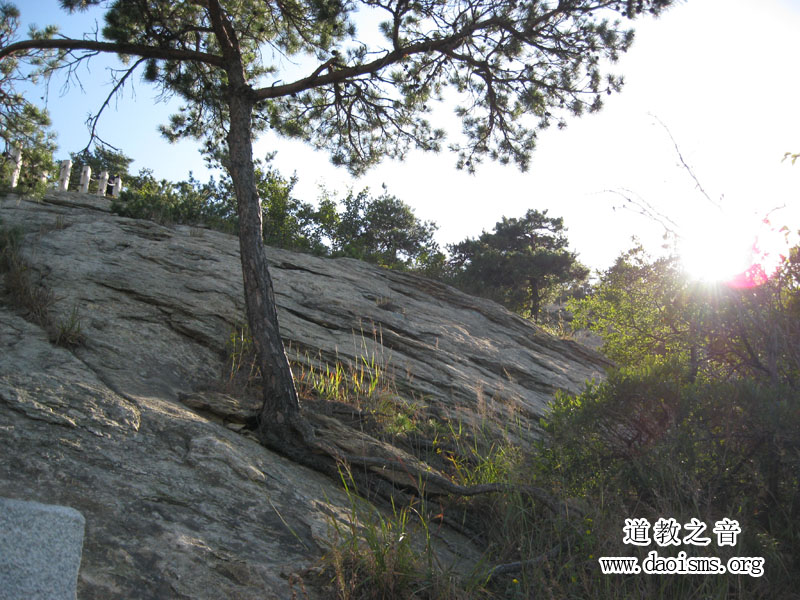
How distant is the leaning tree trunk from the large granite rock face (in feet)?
1.02

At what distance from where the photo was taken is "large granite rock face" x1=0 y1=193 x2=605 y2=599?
2525 mm

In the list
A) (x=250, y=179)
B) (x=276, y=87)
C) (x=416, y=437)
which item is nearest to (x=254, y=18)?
(x=276, y=87)

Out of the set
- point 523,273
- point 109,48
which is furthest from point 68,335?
point 523,273

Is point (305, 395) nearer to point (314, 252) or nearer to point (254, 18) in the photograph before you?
point (254, 18)

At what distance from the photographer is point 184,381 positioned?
463 centimetres

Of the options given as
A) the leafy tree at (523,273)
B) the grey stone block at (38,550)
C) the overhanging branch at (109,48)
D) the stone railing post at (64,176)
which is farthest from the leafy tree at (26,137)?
the leafy tree at (523,273)

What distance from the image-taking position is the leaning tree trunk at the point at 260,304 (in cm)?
405

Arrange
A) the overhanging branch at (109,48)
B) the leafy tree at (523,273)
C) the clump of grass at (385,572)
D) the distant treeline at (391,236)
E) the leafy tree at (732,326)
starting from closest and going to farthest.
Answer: the clump of grass at (385,572) → the leafy tree at (732,326) → the overhanging branch at (109,48) → the distant treeline at (391,236) → the leafy tree at (523,273)

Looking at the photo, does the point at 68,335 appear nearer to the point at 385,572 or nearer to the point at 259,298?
the point at 259,298

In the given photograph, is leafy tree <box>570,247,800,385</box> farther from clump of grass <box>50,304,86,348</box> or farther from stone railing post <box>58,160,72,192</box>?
stone railing post <box>58,160,72,192</box>

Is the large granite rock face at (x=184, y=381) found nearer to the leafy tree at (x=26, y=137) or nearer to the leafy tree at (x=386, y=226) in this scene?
the leafy tree at (x=26, y=137)

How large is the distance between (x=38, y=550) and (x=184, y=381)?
104 inches

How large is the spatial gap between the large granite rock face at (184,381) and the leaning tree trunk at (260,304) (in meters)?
0.31

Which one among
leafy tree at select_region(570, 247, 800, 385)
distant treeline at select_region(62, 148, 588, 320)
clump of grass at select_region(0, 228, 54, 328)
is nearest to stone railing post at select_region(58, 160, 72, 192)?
distant treeline at select_region(62, 148, 588, 320)
